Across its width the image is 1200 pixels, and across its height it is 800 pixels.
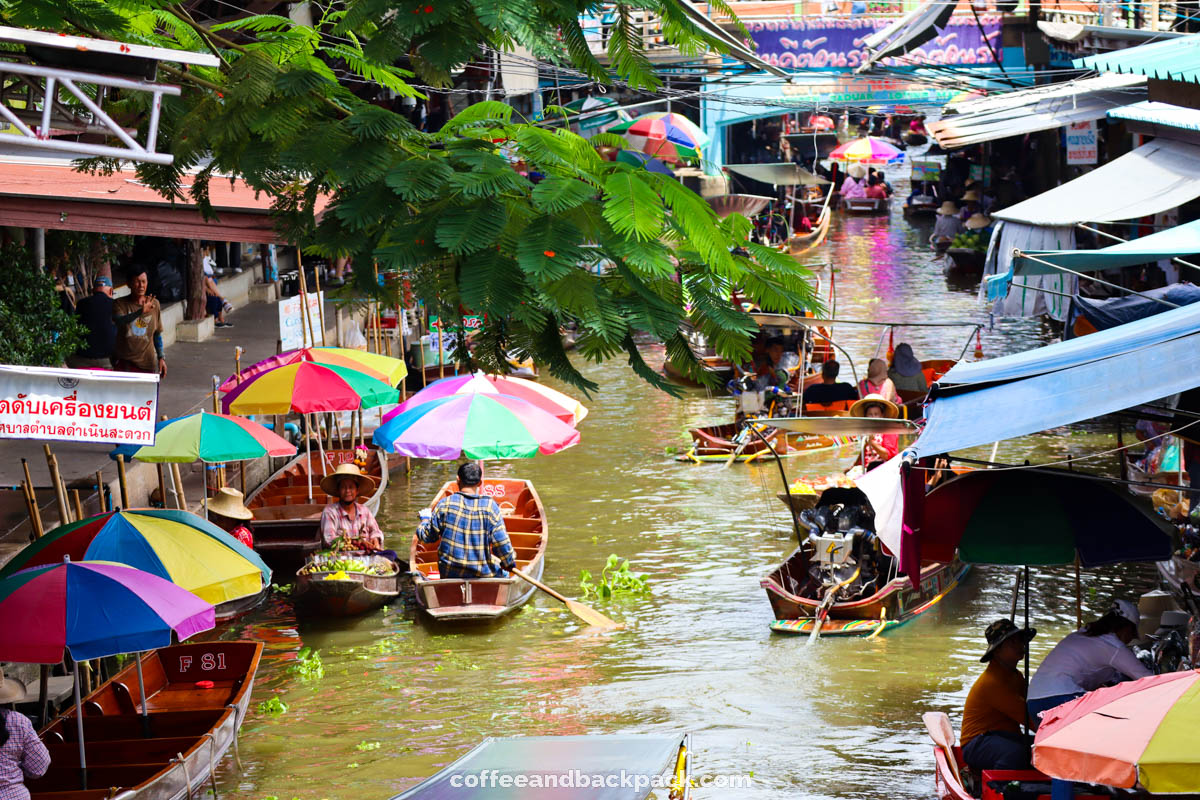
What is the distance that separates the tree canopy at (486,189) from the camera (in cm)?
576

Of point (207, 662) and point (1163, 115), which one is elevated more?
point (1163, 115)

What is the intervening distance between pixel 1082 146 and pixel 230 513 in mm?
14587

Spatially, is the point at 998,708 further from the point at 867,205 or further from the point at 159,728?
the point at 867,205

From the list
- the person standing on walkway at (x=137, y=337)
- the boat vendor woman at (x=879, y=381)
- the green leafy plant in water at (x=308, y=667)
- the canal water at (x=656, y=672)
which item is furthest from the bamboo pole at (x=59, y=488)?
the boat vendor woman at (x=879, y=381)

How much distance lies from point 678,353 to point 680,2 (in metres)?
1.63

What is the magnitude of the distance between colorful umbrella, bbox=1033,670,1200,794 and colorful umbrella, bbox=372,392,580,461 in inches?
321

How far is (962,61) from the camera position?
32.8 metres

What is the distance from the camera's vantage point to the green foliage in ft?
53.4

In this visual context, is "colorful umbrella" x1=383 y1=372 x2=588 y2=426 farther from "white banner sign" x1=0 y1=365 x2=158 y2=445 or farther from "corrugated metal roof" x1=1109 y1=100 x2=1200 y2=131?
"corrugated metal roof" x1=1109 y1=100 x2=1200 y2=131

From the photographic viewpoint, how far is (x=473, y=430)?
13.8 m

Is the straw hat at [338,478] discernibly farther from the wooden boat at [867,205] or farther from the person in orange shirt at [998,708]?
the wooden boat at [867,205]

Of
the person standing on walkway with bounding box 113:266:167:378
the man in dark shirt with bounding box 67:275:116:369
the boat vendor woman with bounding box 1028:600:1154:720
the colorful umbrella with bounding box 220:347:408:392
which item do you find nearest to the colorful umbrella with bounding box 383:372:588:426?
the colorful umbrella with bounding box 220:347:408:392

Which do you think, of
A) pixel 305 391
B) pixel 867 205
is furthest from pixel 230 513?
pixel 867 205

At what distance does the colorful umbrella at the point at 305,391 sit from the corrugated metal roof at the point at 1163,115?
8.11 meters
